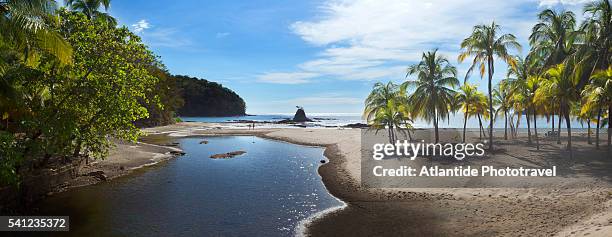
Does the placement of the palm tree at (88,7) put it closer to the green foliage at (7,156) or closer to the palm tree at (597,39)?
the green foliage at (7,156)

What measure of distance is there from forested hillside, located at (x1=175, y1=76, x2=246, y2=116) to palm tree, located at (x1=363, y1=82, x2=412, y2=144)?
13635 cm

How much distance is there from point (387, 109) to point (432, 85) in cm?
509

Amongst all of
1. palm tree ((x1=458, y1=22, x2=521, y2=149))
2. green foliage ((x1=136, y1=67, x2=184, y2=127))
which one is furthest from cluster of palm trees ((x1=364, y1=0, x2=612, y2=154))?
green foliage ((x1=136, y1=67, x2=184, y2=127))

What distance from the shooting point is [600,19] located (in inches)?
1032

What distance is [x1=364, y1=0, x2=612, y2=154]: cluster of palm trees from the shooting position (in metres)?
25.9

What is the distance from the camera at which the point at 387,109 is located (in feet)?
118

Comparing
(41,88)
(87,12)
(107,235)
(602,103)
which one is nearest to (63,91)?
(41,88)

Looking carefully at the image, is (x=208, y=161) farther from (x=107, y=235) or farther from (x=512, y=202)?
(x=512, y=202)

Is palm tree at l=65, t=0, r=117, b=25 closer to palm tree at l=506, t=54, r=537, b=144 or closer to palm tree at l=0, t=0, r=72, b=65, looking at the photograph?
palm tree at l=0, t=0, r=72, b=65

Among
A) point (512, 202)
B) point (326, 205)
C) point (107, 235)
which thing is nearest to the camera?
point (107, 235)

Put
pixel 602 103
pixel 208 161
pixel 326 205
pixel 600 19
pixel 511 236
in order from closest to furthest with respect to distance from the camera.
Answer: pixel 511 236, pixel 326 205, pixel 602 103, pixel 600 19, pixel 208 161

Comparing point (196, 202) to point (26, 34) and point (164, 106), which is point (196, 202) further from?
point (164, 106)

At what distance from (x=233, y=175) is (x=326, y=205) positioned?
10.9 meters

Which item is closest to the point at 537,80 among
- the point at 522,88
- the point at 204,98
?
the point at 522,88
